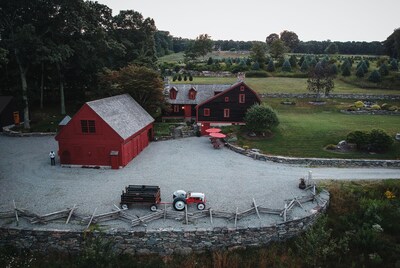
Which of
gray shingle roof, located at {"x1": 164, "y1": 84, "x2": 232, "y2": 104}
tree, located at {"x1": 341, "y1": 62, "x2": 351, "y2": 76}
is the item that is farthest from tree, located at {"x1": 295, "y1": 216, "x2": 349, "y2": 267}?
tree, located at {"x1": 341, "y1": 62, "x2": 351, "y2": 76}

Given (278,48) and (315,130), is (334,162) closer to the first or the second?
(315,130)

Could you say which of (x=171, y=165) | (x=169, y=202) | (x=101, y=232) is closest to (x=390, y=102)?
(x=171, y=165)

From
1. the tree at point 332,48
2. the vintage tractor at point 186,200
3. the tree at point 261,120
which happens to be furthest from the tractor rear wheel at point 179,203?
the tree at point 332,48

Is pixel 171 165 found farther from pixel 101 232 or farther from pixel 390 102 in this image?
pixel 390 102

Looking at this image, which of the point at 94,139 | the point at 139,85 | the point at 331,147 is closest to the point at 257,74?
the point at 139,85

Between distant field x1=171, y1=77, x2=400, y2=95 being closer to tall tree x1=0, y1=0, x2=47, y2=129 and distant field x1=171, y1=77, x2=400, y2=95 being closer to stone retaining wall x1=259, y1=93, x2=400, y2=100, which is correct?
stone retaining wall x1=259, y1=93, x2=400, y2=100

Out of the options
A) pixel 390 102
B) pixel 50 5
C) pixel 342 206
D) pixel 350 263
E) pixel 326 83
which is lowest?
pixel 350 263
